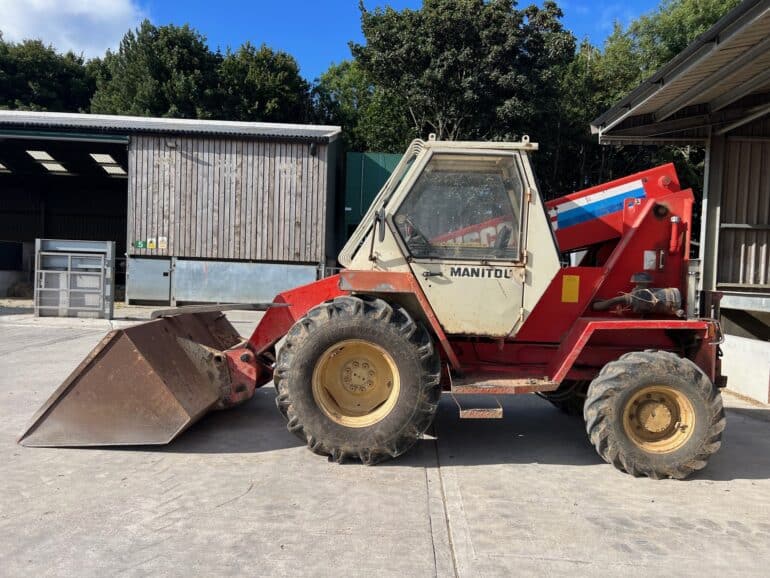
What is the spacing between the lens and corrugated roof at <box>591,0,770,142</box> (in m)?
6.67

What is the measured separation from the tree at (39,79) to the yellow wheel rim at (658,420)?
3273 cm

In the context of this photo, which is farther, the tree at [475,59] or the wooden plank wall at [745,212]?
the tree at [475,59]

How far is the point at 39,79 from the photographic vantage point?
96.7 ft

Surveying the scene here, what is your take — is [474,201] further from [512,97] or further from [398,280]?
[512,97]

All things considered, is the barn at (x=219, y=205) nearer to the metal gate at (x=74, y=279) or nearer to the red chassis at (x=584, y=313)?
the metal gate at (x=74, y=279)

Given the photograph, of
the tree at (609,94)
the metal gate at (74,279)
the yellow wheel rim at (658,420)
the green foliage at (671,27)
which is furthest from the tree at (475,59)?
the yellow wheel rim at (658,420)

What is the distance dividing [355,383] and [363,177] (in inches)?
637

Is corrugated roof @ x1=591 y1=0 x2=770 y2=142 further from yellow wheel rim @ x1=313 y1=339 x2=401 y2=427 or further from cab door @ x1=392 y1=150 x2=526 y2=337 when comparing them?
yellow wheel rim @ x1=313 y1=339 x2=401 y2=427

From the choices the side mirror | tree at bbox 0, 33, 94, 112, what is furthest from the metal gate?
tree at bbox 0, 33, 94, 112

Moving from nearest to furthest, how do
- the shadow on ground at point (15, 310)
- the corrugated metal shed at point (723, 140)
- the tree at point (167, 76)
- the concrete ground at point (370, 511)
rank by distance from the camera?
1. the concrete ground at point (370, 511)
2. the corrugated metal shed at point (723, 140)
3. the shadow on ground at point (15, 310)
4. the tree at point (167, 76)

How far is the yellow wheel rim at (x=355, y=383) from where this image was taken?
4.34m

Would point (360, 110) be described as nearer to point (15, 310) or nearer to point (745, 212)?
point (15, 310)

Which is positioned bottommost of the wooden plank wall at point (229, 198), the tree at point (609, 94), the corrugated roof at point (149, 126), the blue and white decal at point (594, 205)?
the blue and white decal at point (594, 205)

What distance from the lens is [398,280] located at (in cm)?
434
